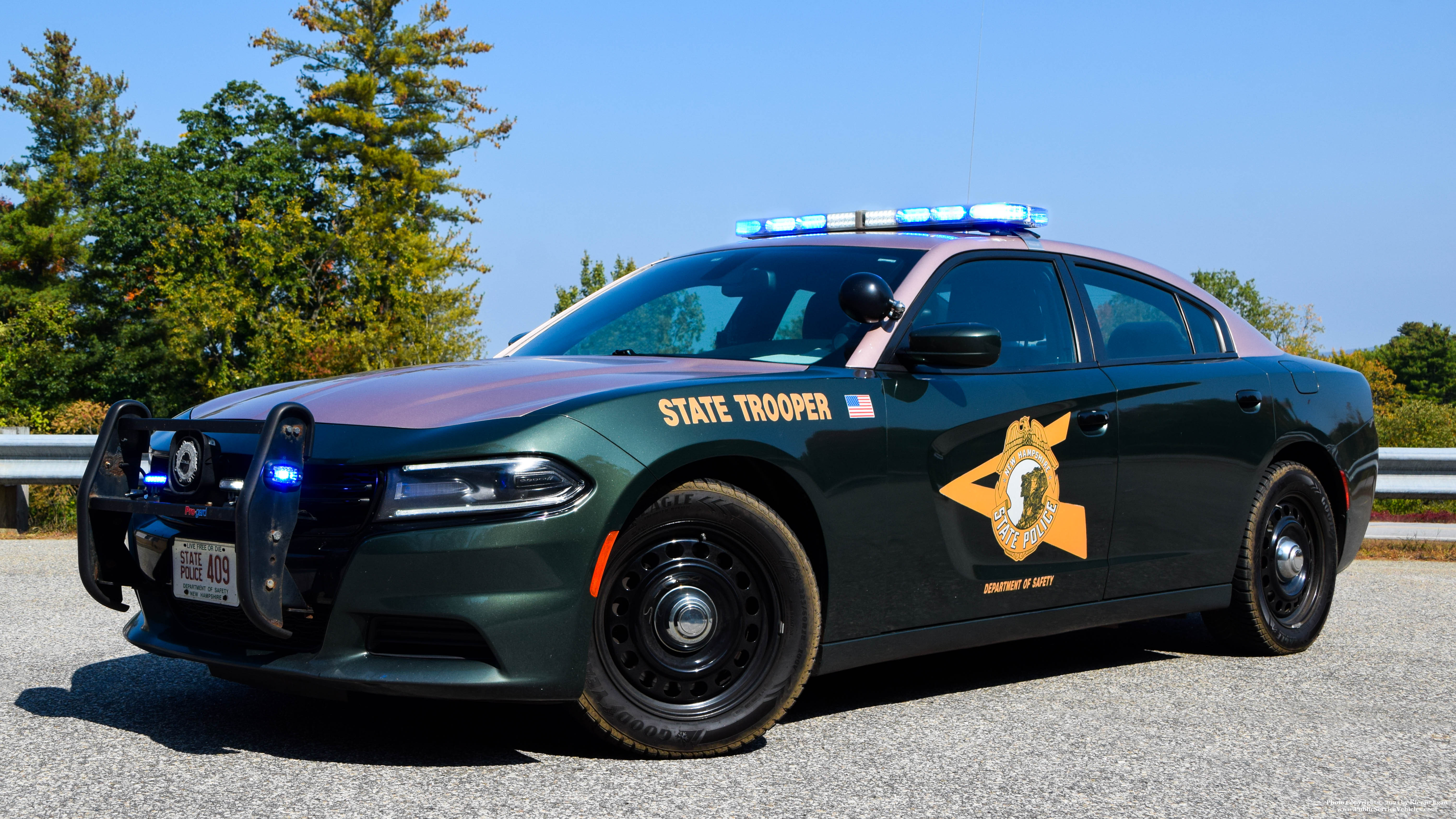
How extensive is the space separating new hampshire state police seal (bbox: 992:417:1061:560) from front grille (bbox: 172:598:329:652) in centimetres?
208

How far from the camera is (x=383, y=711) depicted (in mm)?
4211

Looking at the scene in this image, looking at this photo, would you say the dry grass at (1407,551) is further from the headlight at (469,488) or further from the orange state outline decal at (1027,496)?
the headlight at (469,488)

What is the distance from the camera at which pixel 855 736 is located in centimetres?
399

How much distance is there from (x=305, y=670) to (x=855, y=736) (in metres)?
1.56

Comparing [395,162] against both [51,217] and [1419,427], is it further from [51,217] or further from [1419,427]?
[1419,427]

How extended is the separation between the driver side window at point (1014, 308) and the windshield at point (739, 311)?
0.17m

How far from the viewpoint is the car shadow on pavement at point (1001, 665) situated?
4590mm

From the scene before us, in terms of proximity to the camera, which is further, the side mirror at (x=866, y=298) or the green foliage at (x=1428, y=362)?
the green foliage at (x=1428, y=362)

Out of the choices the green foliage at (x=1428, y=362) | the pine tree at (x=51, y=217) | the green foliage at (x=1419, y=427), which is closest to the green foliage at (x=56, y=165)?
the pine tree at (x=51, y=217)

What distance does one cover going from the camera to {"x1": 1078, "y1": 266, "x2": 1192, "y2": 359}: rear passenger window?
504cm

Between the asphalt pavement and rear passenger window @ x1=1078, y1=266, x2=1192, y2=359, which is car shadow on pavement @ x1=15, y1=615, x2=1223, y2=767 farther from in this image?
rear passenger window @ x1=1078, y1=266, x2=1192, y2=359

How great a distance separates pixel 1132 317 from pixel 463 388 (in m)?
2.72

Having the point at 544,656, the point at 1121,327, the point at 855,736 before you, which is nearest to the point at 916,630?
the point at 855,736

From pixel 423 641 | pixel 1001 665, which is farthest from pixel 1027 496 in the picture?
pixel 423 641
